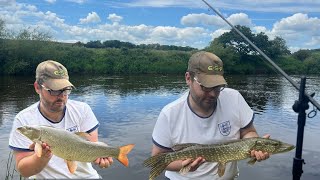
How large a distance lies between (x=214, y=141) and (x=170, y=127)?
0.52 meters

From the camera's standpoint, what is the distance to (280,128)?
2375 cm

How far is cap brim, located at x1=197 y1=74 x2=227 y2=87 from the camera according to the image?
4230 millimetres

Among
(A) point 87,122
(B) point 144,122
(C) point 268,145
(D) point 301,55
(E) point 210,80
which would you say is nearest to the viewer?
(C) point 268,145

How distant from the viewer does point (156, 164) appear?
4.10m

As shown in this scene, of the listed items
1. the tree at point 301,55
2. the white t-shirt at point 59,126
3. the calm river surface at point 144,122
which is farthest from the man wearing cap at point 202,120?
Answer: the tree at point 301,55

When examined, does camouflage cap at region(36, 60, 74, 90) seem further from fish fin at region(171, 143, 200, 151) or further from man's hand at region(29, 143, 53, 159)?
fish fin at region(171, 143, 200, 151)

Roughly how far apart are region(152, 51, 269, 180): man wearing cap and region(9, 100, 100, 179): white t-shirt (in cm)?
81

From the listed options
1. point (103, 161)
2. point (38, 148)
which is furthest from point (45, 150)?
point (103, 161)

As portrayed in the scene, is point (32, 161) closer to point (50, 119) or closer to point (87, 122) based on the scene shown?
point (50, 119)

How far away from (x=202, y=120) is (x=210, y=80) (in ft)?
1.45

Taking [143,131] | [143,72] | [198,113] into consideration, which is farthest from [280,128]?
[143,72]

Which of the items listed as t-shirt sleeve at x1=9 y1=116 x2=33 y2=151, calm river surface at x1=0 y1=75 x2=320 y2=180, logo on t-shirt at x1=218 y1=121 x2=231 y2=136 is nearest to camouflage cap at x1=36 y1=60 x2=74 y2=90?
t-shirt sleeve at x1=9 y1=116 x2=33 y2=151

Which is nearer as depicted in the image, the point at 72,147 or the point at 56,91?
the point at 72,147

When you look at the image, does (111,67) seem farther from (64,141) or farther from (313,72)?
(64,141)
